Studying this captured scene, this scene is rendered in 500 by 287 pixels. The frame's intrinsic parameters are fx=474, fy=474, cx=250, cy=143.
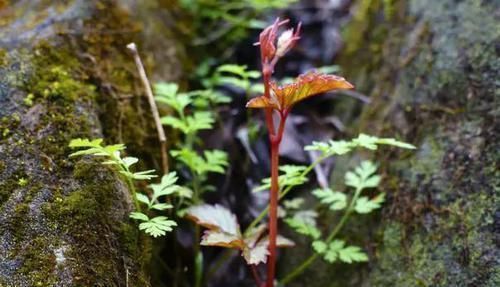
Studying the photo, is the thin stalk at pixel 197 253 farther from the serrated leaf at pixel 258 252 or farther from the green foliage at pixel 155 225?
the green foliage at pixel 155 225

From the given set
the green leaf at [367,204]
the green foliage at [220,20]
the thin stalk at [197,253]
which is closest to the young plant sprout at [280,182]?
the green leaf at [367,204]

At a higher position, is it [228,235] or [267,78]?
[267,78]

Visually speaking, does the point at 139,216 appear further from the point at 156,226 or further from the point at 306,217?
the point at 306,217

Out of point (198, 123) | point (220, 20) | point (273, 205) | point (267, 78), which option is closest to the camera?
point (267, 78)

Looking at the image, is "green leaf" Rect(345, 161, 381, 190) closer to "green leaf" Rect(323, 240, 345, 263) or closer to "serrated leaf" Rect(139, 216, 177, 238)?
"green leaf" Rect(323, 240, 345, 263)

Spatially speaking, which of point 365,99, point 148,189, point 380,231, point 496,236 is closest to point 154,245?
point 148,189

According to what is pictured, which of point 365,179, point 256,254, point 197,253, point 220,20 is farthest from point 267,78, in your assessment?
point 220,20
